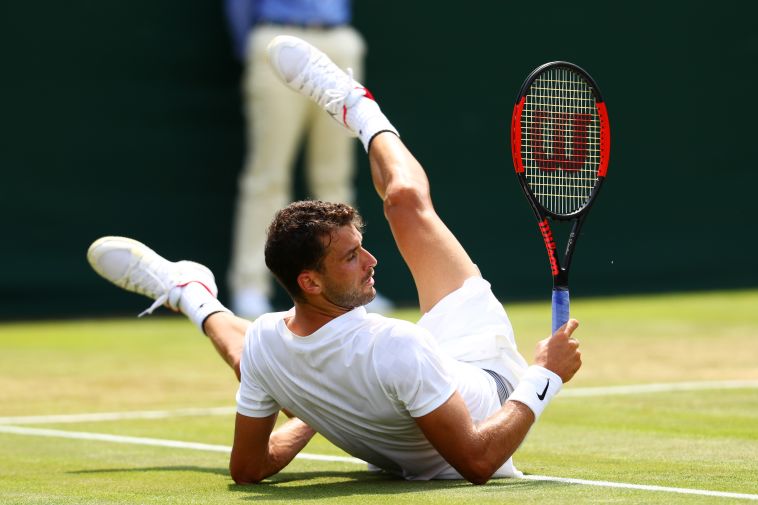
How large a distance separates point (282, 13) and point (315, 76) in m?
5.17

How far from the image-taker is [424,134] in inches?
492

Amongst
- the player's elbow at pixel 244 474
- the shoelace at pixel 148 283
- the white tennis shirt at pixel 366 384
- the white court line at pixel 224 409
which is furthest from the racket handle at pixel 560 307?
the white court line at pixel 224 409

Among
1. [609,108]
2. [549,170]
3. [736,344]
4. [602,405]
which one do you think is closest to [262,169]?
[609,108]

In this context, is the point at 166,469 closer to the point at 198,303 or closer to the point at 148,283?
the point at 198,303

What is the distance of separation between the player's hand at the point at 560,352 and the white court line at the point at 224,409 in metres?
2.56

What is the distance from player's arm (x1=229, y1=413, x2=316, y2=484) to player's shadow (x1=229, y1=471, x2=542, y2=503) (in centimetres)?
4

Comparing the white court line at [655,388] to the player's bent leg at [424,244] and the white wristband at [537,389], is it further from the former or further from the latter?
the white wristband at [537,389]

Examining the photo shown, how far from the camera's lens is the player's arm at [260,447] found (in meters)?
4.59

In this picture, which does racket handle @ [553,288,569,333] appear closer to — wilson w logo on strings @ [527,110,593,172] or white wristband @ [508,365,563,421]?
white wristband @ [508,365,563,421]

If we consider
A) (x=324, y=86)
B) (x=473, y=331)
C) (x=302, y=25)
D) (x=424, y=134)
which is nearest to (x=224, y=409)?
(x=324, y=86)

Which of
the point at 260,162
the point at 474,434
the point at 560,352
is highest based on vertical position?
the point at 560,352

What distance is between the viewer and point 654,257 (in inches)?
517

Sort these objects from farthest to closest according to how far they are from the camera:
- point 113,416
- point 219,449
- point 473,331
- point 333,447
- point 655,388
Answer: point 655,388 → point 113,416 → point 333,447 → point 219,449 → point 473,331

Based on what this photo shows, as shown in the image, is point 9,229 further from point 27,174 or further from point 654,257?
point 654,257
